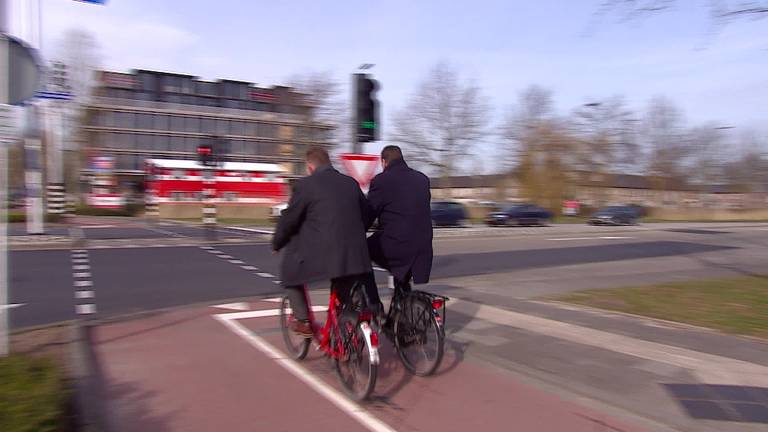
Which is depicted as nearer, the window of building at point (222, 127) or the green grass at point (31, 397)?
the green grass at point (31, 397)

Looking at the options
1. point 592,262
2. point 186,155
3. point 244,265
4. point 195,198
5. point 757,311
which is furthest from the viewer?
point 186,155

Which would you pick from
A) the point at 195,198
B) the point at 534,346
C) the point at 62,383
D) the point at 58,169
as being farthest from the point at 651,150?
the point at 62,383

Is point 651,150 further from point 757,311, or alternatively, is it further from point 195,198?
point 757,311

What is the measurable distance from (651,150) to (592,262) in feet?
143

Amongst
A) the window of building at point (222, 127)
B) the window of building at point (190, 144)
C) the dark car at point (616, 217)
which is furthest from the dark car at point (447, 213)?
the window of building at point (190, 144)

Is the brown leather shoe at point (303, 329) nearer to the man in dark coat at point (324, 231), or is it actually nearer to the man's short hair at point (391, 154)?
the man in dark coat at point (324, 231)

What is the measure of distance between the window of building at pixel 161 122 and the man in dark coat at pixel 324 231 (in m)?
80.2

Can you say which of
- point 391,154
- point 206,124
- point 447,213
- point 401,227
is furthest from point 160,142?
point 401,227

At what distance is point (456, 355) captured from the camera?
6.00 metres

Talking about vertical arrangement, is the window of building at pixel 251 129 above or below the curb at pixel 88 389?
above

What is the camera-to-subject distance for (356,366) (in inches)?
182

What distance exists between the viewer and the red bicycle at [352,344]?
4430 mm

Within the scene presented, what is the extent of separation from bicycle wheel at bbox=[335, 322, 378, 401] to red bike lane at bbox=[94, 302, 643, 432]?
4.3 inches

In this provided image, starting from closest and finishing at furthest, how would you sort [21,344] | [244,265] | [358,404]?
[358,404]
[21,344]
[244,265]
